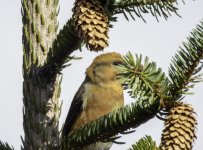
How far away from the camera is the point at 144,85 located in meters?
1.78

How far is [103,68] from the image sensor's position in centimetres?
398

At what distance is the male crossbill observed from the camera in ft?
12.6

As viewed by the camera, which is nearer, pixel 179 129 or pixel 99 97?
pixel 179 129

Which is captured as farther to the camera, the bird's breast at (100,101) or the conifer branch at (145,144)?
the bird's breast at (100,101)

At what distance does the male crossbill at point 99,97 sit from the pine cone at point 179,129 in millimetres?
1945

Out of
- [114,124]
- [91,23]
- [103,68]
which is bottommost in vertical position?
[114,124]

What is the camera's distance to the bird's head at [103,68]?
3828mm

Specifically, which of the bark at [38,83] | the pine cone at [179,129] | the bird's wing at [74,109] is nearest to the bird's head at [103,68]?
the bird's wing at [74,109]

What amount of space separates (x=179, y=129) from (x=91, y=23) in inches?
23.9

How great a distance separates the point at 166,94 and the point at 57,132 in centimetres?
96

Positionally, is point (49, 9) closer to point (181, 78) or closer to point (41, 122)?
point (41, 122)

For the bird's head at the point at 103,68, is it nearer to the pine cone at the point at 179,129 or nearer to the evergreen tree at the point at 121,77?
the evergreen tree at the point at 121,77

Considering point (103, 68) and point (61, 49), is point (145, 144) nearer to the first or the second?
point (61, 49)

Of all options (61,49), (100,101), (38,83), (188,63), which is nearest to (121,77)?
(188,63)
